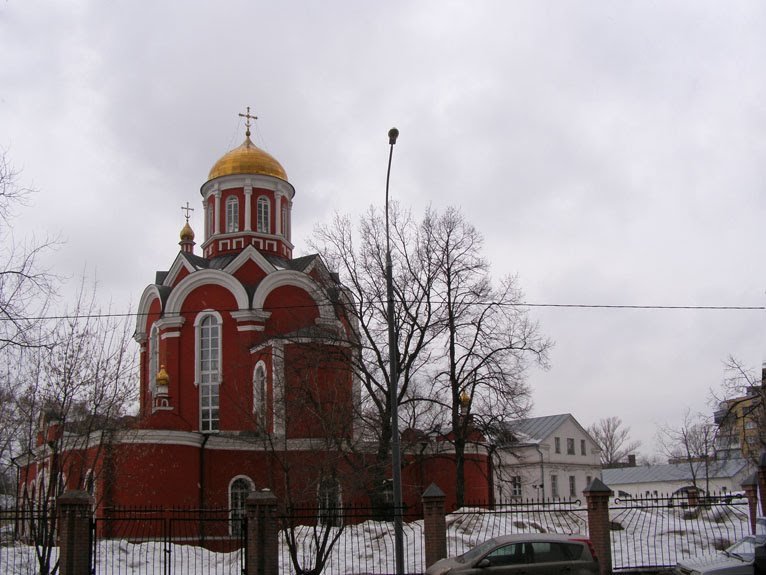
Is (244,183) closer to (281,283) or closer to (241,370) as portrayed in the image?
(281,283)

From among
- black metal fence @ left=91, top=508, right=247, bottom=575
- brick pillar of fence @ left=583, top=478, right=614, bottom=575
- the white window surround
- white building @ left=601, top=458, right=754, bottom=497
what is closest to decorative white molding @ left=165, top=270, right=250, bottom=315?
the white window surround

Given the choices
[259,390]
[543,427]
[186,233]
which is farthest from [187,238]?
[543,427]

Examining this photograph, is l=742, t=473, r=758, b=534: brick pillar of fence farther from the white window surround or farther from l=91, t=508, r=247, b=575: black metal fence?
the white window surround

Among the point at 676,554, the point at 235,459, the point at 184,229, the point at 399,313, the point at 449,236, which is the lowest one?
the point at 676,554

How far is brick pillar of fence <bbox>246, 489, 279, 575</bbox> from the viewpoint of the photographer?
14.9 metres

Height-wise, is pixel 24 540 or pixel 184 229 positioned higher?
pixel 184 229

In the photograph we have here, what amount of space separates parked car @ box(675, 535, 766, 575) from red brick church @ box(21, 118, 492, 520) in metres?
9.07

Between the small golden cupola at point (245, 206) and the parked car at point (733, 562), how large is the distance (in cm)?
2252

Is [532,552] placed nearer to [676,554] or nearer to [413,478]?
[676,554]

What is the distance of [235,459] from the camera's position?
27.4 meters

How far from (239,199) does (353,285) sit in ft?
30.3

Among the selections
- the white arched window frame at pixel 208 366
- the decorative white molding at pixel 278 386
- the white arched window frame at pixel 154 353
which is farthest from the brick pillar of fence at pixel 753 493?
the white arched window frame at pixel 154 353

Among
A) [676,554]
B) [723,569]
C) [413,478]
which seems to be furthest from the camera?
[413,478]

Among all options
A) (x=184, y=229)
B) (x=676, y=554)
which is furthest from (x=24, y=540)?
(x=184, y=229)
